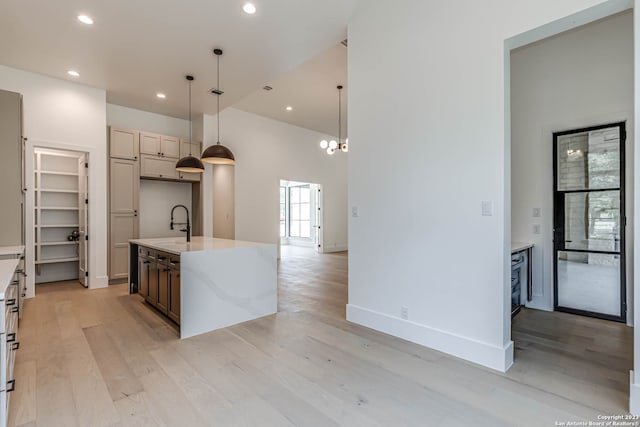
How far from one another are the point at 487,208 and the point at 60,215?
22.0 ft

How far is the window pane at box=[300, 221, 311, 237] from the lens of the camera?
38.5 feet

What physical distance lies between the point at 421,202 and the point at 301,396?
1.87 meters

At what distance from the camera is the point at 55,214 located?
544cm

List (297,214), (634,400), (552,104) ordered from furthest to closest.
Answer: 1. (297,214)
2. (552,104)
3. (634,400)

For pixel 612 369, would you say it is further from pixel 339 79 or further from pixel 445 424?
pixel 339 79

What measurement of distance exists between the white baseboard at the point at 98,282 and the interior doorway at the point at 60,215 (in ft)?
0.35

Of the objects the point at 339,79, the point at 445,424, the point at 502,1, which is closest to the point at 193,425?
the point at 445,424

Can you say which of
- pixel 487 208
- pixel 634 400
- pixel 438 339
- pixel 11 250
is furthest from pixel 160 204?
pixel 634 400

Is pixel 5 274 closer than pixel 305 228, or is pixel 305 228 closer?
pixel 5 274

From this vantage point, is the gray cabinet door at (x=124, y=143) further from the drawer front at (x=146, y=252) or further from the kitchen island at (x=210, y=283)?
the kitchen island at (x=210, y=283)

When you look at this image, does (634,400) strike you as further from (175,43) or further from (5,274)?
(175,43)

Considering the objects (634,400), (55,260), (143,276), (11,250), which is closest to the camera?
(634,400)

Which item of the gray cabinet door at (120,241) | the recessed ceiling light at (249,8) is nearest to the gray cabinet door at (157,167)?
the gray cabinet door at (120,241)

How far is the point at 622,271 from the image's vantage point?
3.33 m
